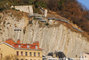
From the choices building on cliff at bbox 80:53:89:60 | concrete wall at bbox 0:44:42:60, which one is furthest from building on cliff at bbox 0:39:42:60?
building on cliff at bbox 80:53:89:60

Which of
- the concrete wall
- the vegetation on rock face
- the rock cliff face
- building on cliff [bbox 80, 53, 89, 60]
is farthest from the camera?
the vegetation on rock face

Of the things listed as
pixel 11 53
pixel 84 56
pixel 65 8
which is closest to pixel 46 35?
pixel 84 56

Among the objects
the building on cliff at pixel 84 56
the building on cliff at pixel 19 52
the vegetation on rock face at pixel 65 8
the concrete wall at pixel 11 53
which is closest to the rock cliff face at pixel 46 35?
the building on cliff at pixel 84 56

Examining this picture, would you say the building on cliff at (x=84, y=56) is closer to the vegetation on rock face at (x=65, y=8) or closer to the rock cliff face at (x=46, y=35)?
the rock cliff face at (x=46, y=35)

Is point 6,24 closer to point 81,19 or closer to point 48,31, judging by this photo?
point 48,31

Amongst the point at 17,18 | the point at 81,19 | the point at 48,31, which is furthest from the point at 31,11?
the point at 81,19

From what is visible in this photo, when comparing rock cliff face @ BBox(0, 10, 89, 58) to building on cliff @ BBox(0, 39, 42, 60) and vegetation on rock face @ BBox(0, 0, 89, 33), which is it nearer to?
vegetation on rock face @ BBox(0, 0, 89, 33)

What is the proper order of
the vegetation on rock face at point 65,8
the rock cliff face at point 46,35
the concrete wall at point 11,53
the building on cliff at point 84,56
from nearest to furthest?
1. the concrete wall at point 11,53
2. the building on cliff at point 84,56
3. the rock cliff face at point 46,35
4. the vegetation on rock face at point 65,8

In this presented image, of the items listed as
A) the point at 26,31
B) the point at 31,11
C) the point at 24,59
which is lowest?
the point at 24,59
